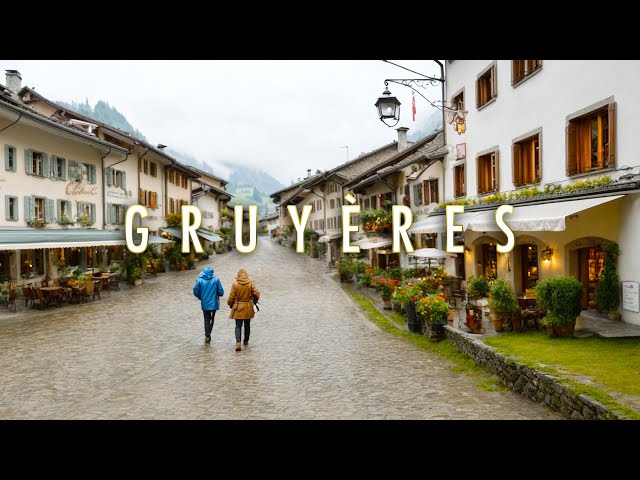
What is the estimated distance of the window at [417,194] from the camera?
72.9 feet

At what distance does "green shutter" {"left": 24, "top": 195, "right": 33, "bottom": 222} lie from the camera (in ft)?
64.5

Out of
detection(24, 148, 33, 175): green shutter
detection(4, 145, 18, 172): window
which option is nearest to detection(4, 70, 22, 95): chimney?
detection(24, 148, 33, 175): green shutter

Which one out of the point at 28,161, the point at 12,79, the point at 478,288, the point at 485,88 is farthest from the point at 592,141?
the point at 12,79

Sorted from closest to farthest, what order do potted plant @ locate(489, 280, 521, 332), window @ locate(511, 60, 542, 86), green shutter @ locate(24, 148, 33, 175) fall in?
potted plant @ locate(489, 280, 521, 332) < window @ locate(511, 60, 542, 86) < green shutter @ locate(24, 148, 33, 175)

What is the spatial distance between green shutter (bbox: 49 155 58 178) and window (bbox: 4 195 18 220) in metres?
2.68

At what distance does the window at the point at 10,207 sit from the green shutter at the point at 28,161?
4.54 feet

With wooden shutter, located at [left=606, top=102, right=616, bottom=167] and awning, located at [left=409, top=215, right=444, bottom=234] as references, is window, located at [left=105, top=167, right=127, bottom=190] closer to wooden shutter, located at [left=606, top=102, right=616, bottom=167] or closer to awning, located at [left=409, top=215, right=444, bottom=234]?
awning, located at [left=409, top=215, right=444, bottom=234]

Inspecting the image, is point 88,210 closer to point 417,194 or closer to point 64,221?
point 64,221

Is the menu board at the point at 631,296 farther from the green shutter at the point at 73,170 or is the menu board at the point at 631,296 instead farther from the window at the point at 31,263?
the green shutter at the point at 73,170
